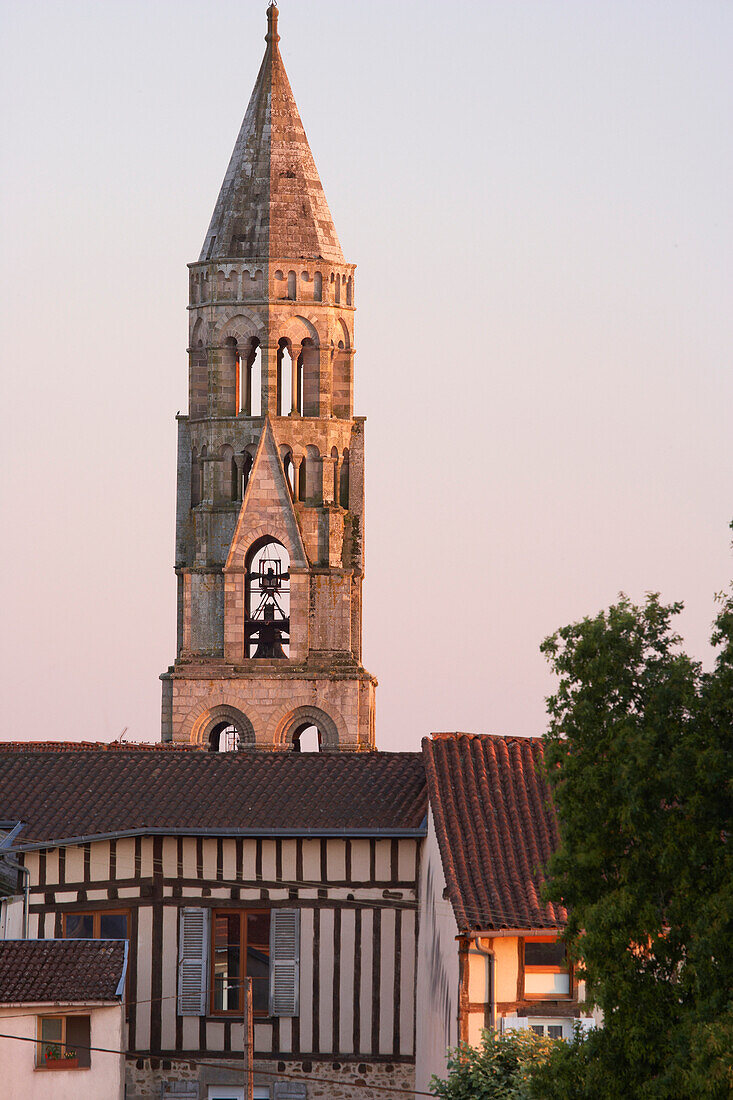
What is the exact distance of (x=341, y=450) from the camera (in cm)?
5047

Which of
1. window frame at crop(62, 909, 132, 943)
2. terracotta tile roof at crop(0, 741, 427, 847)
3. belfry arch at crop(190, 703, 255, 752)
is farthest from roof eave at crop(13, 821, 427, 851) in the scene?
belfry arch at crop(190, 703, 255, 752)

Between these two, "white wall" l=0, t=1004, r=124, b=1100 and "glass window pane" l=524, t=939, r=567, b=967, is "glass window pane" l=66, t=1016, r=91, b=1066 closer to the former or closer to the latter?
"white wall" l=0, t=1004, r=124, b=1100

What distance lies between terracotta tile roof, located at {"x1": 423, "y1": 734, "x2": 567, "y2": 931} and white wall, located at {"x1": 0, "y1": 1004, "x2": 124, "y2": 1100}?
4123 millimetres

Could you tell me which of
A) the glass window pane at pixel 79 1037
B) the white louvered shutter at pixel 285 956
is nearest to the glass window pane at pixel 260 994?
the white louvered shutter at pixel 285 956

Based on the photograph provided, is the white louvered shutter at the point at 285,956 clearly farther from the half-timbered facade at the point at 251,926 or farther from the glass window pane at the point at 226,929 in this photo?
the glass window pane at the point at 226,929

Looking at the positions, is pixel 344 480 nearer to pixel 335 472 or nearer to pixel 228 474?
pixel 335 472

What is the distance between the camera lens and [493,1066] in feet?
80.9

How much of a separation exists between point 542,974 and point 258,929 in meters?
4.66

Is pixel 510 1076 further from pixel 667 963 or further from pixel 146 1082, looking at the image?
pixel 146 1082

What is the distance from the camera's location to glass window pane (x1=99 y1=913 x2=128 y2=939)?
99.2 feet

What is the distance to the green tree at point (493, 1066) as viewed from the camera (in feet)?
79.9

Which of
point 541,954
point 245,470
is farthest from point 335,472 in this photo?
point 541,954

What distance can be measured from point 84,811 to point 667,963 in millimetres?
11924

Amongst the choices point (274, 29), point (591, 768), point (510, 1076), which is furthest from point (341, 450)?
point (591, 768)
